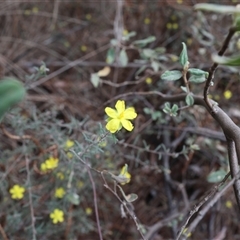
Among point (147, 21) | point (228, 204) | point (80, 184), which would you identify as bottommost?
point (228, 204)

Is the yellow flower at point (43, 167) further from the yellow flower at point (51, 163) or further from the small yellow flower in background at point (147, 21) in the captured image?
the small yellow flower in background at point (147, 21)

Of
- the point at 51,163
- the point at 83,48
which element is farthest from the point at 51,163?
the point at 83,48

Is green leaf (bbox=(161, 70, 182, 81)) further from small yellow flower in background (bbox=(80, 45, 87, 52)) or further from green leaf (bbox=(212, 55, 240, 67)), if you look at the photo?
small yellow flower in background (bbox=(80, 45, 87, 52))

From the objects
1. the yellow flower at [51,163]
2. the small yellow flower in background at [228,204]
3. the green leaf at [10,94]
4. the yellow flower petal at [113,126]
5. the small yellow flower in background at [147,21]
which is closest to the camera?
the green leaf at [10,94]

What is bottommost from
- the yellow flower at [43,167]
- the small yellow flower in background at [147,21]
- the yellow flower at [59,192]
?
the yellow flower at [59,192]

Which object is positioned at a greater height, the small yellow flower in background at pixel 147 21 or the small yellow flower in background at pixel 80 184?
the small yellow flower in background at pixel 147 21

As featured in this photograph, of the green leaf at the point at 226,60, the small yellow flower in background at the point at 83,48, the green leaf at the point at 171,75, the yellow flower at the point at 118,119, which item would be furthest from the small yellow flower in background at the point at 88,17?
the green leaf at the point at 226,60

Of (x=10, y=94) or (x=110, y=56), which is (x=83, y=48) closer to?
(x=110, y=56)

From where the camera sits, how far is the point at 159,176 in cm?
173

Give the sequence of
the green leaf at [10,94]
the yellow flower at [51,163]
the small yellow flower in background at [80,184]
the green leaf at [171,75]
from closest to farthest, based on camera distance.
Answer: the green leaf at [10,94]
the green leaf at [171,75]
the yellow flower at [51,163]
the small yellow flower in background at [80,184]

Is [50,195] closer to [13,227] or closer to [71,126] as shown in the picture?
[13,227]

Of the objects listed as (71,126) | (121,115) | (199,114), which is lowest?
(199,114)

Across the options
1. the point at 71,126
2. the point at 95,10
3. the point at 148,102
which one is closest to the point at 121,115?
the point at 71,126

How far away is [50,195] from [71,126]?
30cm
